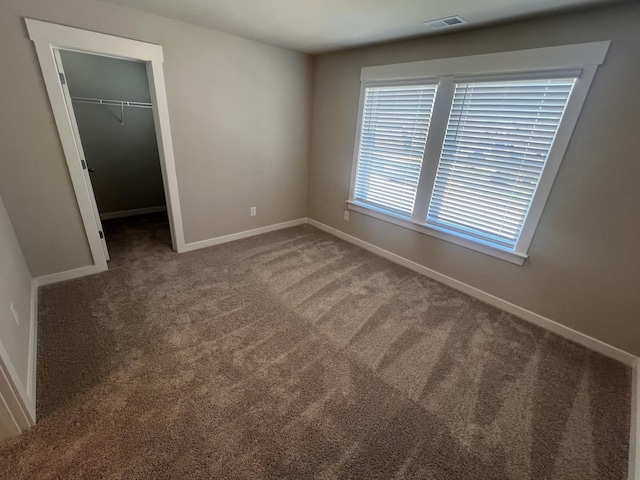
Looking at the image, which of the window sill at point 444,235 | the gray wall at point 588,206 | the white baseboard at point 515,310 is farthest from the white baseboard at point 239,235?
the gray wall at point 588,206

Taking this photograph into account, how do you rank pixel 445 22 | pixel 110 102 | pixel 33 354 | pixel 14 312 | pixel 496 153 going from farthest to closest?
pixel 110 102 → pixel 496 153 → pixel 445 22 → pixel 33 354 → pixel 14 312

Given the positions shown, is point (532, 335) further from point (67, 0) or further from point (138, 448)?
point (67, 0)

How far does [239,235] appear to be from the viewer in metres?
3.72

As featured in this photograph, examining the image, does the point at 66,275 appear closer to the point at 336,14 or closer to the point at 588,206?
the point at 336,14

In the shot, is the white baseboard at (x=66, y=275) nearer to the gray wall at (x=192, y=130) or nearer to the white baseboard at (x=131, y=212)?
the gray wall at (x=192, y=130)

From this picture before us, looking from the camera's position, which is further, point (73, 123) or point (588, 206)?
point (73, 123)

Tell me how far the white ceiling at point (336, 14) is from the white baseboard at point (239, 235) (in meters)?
2.29

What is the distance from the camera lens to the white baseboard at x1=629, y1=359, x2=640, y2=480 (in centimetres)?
132

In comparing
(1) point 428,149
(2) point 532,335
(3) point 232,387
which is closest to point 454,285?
(2) point 532,335

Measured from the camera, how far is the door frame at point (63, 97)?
206cm

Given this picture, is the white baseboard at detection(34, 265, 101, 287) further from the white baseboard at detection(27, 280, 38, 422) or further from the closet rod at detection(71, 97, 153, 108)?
the closet rod at detection(71, 97, 153, 108)

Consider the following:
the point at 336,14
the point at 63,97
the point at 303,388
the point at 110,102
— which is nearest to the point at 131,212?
the point at 110,102

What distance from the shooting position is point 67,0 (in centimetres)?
205

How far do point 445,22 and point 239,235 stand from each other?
313 cm
